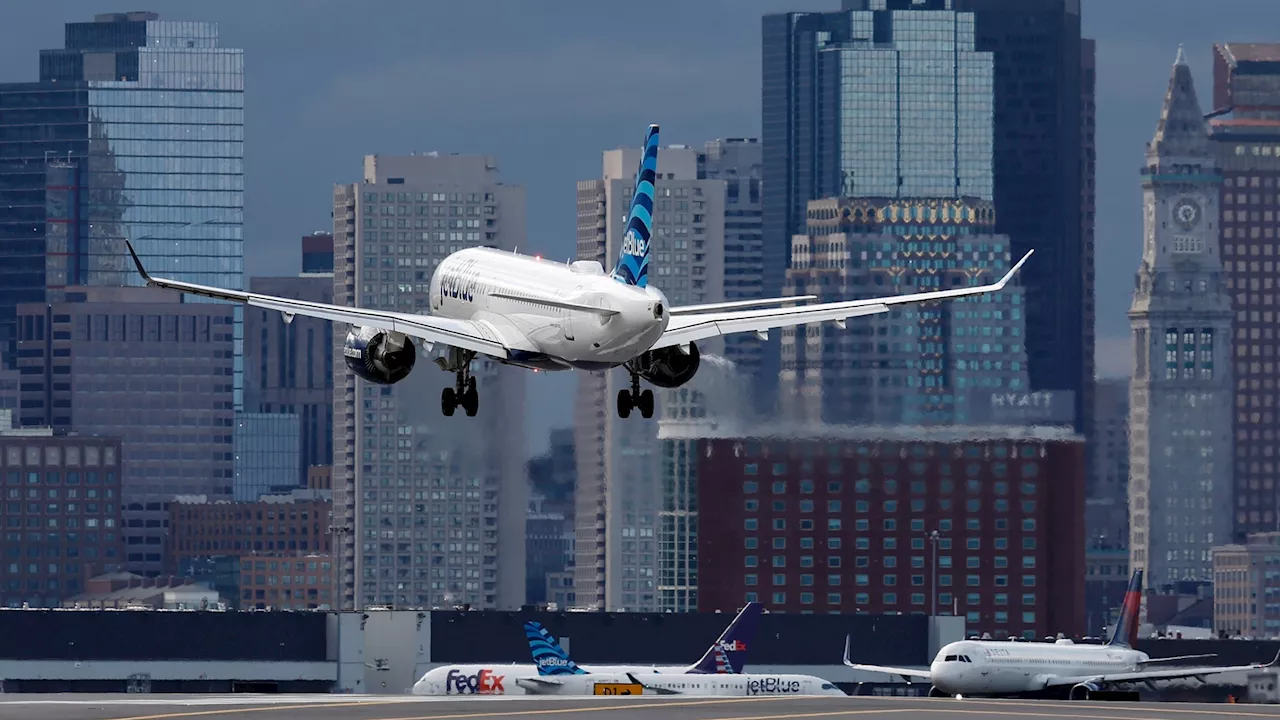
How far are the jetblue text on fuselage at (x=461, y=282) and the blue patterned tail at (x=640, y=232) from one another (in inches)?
242

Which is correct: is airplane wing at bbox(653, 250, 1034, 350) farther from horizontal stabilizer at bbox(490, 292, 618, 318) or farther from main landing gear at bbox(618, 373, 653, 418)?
horizontal stabilizer at bbox(490, 292, 618, 318)

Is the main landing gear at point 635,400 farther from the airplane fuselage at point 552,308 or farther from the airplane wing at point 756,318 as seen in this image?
the airplane wing at point 756,318

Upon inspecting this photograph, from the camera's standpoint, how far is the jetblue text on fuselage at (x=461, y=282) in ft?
440

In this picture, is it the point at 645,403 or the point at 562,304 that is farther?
the point at 645,403

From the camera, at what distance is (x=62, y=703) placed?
→ 150000 millimetres

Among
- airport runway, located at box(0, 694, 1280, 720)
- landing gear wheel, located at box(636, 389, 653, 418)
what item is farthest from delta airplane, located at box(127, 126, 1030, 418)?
airport runway, located at box(0, 694, 1280, 720)

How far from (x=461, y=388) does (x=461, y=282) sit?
259 inches

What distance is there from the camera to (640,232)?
433ft

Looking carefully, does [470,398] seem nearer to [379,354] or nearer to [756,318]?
[379,354]

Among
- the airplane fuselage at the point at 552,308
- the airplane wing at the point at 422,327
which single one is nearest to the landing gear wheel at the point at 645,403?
the airplane fuselage at the point at 552,308

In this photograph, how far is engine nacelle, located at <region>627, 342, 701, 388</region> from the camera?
12762 cm

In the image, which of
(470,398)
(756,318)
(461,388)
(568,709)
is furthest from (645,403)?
(568,709)

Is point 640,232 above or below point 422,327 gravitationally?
Answer: above

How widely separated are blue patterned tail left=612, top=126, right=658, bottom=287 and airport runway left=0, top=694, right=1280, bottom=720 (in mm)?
20599
